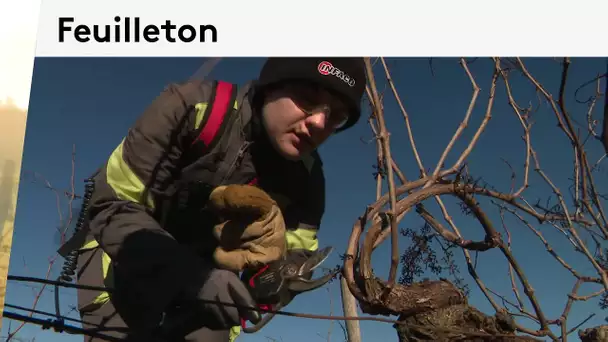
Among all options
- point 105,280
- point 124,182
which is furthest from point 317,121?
point 105,280

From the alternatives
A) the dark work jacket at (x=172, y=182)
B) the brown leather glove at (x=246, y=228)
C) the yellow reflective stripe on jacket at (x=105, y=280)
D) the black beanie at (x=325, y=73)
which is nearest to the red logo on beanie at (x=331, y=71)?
the black beanie at (x=325, y=73)

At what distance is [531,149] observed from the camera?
127 cm

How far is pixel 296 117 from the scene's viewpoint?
0.81 meters

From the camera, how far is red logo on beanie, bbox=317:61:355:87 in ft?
2.58

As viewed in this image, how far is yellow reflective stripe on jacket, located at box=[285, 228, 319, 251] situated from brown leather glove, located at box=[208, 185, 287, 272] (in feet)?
0.53

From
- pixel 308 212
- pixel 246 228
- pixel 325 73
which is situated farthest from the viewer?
pixel 308 212

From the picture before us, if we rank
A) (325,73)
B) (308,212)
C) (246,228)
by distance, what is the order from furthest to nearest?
(308,212), (325,73), (246,228)

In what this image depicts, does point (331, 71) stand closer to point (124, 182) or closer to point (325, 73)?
point (325, 73)

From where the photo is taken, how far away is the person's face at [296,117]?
31.6 inches

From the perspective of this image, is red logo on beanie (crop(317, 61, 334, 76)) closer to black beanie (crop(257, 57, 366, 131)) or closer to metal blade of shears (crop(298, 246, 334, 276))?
black beanie (crop(257, 57, 366, 131))
